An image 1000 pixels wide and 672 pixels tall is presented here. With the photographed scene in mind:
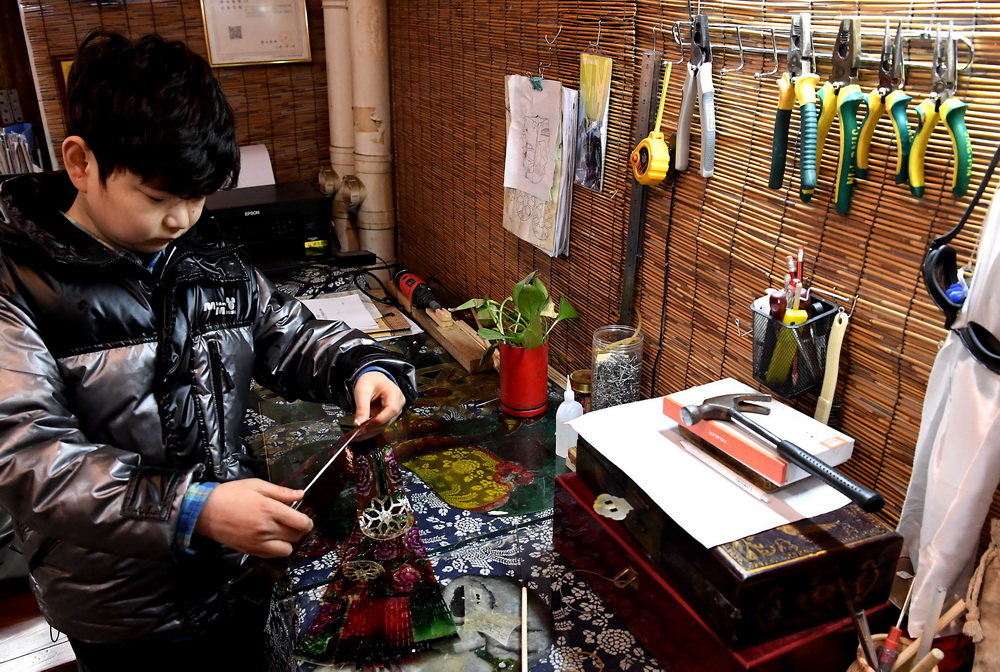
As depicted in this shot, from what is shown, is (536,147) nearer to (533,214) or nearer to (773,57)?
(533,214)

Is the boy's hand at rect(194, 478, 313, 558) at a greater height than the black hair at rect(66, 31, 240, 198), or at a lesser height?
lesser

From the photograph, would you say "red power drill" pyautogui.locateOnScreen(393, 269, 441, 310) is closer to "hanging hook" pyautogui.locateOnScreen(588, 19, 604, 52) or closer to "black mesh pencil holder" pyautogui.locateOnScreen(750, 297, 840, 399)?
"hanging hook" pyautogui.locateOnScreen(588, 19, 604, 52)

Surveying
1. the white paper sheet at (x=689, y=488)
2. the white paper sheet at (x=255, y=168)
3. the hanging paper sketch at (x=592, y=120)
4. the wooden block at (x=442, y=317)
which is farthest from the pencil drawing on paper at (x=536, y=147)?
the white paper sheet at (x=255, y=168)

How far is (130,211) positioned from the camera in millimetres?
999

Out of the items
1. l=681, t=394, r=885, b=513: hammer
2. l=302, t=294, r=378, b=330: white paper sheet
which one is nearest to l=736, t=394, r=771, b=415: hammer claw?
l=681, t=394, r=885, b=513: hammer

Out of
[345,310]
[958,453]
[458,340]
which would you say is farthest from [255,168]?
[958,453]

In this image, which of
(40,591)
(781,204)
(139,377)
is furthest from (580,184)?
(40,591)

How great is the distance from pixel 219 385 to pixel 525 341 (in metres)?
0.68

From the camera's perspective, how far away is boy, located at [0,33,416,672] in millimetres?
918

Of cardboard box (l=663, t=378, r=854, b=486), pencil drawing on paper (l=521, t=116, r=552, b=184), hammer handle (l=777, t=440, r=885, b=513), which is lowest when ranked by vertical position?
cardboard box (l=663, t=378, r=854, b=486)

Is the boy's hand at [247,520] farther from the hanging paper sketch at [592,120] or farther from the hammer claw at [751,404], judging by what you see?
the hanging paper sketch at [592,120]

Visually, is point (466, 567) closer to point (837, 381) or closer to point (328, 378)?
point (328, 378)

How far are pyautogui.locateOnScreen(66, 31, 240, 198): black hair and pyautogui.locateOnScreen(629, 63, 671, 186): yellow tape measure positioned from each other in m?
0.74

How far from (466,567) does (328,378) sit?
0.41 meters
